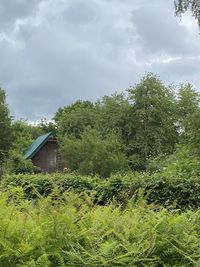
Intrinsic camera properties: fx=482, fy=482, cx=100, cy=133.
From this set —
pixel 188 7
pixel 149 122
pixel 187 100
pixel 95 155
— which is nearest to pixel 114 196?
pixel 188 7

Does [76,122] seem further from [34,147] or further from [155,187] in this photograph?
[155,187]

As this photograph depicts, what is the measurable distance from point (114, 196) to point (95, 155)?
20173mm

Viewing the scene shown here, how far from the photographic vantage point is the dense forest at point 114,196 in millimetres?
2139

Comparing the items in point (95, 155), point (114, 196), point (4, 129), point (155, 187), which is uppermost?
point (4, 129)

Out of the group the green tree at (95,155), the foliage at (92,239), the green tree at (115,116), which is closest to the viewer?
the foliage at (92,239)

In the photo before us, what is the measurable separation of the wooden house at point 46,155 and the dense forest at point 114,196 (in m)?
2.86

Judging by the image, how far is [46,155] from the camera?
41656 millimetres

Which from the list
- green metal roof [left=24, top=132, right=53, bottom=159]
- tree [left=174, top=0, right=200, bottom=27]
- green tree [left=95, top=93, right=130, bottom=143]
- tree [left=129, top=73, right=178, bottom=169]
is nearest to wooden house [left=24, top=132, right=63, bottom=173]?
green metal roof [left=24, top=132, right=53, bottom=159]

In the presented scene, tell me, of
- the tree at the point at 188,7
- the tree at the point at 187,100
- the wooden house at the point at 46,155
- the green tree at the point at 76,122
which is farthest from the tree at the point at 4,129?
the tree at the point at 188,7

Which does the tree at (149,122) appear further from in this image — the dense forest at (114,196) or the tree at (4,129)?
the tree at (4,129)

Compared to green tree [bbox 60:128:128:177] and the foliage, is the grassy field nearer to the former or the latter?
the foliage

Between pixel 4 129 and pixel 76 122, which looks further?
pixel 76 122

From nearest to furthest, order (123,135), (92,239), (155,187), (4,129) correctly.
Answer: (92,239) → (155,187) → (4,129) → (123,135)

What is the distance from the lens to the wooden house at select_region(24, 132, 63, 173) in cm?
4125
